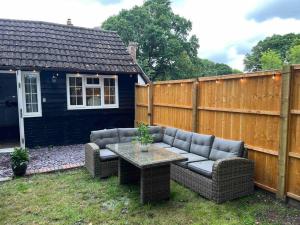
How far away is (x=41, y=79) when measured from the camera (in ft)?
24.9

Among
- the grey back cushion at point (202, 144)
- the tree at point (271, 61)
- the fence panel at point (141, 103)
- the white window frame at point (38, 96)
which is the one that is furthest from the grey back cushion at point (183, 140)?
the tree at point (271, 61)

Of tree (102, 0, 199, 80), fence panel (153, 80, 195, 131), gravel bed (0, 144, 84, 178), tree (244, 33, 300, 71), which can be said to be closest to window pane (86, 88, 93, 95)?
gravel bed (0, 144, 84, 178)

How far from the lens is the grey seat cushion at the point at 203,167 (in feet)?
12.8

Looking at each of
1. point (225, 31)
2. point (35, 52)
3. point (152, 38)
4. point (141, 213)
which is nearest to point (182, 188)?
point (141, 213)

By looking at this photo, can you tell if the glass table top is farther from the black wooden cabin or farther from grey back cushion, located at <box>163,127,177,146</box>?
the black wooden cabin

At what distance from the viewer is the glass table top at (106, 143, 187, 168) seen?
3.56 metres

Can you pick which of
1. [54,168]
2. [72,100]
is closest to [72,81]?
[72,100]

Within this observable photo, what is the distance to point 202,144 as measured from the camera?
189 inches

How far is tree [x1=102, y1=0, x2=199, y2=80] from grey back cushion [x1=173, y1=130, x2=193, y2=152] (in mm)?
14171

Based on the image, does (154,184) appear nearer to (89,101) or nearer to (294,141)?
(294,141)

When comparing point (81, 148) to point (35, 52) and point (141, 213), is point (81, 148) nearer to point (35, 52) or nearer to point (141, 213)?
point (35, 52)

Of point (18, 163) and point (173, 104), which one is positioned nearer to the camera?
point (18, 163)

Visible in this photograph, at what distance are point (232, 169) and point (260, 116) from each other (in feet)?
3.48

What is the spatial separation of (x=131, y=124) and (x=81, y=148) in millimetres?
2327
